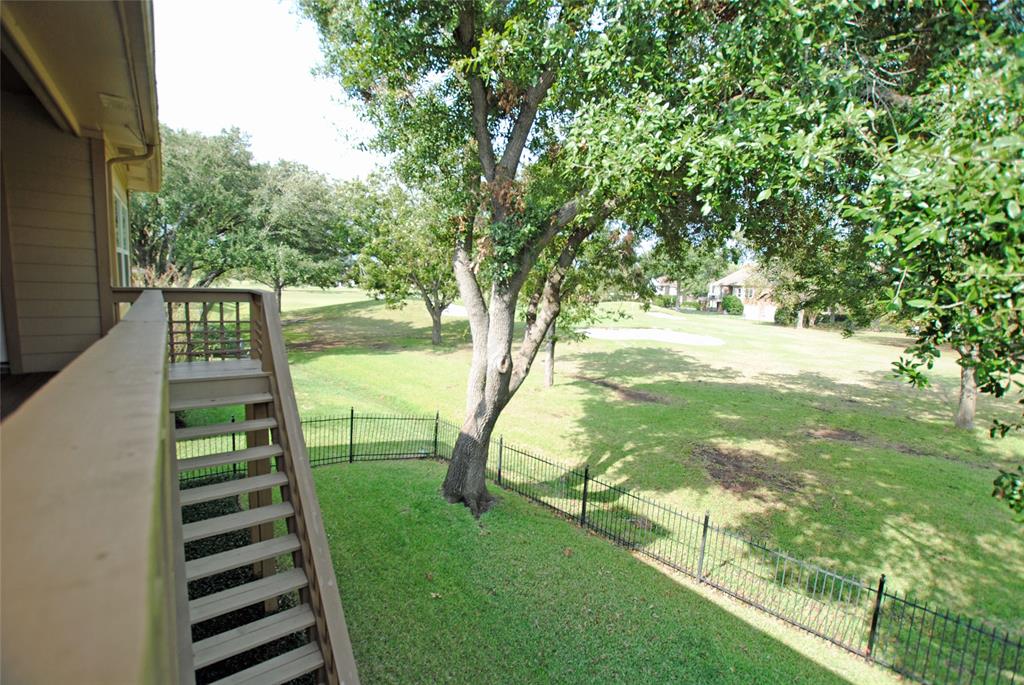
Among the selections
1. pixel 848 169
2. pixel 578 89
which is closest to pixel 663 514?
pixel 848 169

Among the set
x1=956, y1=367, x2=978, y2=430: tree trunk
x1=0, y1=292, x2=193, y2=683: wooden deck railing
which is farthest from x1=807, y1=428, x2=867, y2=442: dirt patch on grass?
x1=0, y1=292, x2=193, y2=683: wooden deck railing

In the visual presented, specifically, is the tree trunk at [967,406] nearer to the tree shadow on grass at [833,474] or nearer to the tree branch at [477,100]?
the tree shadow on grass at [833,474]

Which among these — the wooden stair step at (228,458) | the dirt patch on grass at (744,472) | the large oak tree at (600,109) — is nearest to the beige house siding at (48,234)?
the wooden stair step at (228,458)

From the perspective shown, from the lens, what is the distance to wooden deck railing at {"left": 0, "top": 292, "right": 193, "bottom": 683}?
19.8 inches

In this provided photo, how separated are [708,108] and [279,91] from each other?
32.0 feet

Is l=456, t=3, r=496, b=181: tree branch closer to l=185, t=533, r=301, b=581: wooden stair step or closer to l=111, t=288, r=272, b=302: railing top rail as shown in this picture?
l=111, t=288, r=272, b=302: railing top rail

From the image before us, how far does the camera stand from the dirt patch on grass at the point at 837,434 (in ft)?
51.5

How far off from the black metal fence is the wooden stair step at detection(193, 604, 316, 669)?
5862mm

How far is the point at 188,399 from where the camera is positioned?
4.42 m

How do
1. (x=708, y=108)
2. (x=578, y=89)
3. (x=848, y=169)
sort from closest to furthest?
1. (x=848, y=169)
2. (x=708, y=108)
3. (x=578, y=89)

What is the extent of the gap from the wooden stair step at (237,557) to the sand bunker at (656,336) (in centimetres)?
3131

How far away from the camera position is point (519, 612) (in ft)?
21.3

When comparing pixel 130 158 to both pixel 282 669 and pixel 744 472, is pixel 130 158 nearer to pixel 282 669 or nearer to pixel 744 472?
pixel 282 669

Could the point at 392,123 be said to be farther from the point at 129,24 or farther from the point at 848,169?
the point at 848,169
